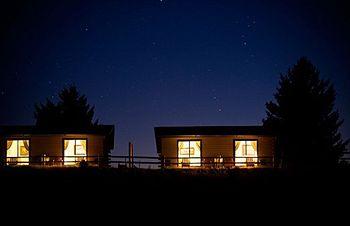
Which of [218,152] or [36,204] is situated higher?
[218,152]

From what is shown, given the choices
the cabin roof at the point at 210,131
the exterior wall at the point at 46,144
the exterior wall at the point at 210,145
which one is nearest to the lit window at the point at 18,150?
the exterior wall at the point at 46,144

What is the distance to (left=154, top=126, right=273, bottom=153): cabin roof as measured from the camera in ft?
105

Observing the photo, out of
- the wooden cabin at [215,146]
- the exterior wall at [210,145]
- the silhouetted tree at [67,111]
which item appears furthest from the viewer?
the silhouetted tree at [67,111]

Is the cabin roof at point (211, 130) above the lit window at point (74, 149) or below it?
above

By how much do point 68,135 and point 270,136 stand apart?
1176 centimetres

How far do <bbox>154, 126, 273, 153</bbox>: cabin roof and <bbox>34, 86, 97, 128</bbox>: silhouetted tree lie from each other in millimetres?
35030

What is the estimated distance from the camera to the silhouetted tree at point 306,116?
42750mm

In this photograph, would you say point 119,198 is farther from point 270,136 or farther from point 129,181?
point 270,136

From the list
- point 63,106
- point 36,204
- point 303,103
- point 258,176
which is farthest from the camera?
point 63,106

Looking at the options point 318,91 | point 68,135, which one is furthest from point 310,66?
point 68,135

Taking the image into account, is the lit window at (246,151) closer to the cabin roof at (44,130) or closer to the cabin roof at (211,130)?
the cabin roof at (211,130)

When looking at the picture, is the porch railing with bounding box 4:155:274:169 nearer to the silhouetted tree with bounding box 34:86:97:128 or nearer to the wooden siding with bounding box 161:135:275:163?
the wooden siding with bounding box 161:135:275:163

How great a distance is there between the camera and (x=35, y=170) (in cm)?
2639

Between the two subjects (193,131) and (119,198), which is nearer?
(119,198)
